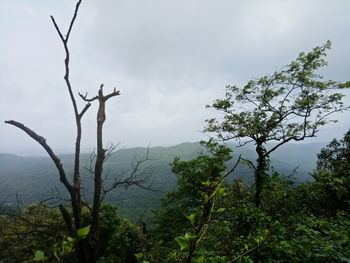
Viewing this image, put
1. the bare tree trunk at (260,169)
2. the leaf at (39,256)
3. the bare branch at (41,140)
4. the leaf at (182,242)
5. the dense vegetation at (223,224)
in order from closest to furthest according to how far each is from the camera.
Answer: the leaf at (39,256), the leaf at (182,242), the dense vegetation at (223,224), the bare branch at (41,140), the bare tree trunk at (260,169)

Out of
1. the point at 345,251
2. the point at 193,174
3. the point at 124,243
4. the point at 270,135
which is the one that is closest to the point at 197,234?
the point at 345,251

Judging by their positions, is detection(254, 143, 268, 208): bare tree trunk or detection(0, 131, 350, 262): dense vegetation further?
detection(254, 143, 268, 208): bare tree trunk

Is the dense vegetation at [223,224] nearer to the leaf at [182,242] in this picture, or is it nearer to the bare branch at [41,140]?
the leaf at [182,242]

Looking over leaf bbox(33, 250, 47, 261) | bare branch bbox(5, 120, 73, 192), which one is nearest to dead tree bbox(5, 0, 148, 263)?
bare branch bbox(5, 120, 73, 192)

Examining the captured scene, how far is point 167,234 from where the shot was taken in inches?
888

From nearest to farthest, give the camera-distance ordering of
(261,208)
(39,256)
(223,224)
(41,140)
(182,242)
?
(39,256) → (182,242) → (41,140) → (223,224) → (261,208)

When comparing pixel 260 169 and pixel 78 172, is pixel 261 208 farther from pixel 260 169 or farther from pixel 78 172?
pixel 78 172

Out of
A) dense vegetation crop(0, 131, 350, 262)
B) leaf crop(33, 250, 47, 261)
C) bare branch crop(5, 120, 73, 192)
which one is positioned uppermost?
bare branch crop(5, 120, 73, 192)

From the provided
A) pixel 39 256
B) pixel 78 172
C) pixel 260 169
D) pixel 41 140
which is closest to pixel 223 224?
pixel 78 172

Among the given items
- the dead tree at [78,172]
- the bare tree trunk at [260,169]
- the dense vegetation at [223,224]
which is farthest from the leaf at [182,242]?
the bare tree trunk at [260,169]

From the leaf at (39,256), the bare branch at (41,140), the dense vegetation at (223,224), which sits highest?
the bare branch at (41,140)

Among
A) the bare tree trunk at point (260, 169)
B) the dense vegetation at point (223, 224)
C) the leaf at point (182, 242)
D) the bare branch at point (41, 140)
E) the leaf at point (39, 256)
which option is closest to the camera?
the leaf at point (39, 256)

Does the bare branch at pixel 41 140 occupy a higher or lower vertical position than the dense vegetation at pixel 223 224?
higher

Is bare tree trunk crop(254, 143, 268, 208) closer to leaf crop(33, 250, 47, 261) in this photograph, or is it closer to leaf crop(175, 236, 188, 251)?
leaf crop(175, 236, 188, 251)
